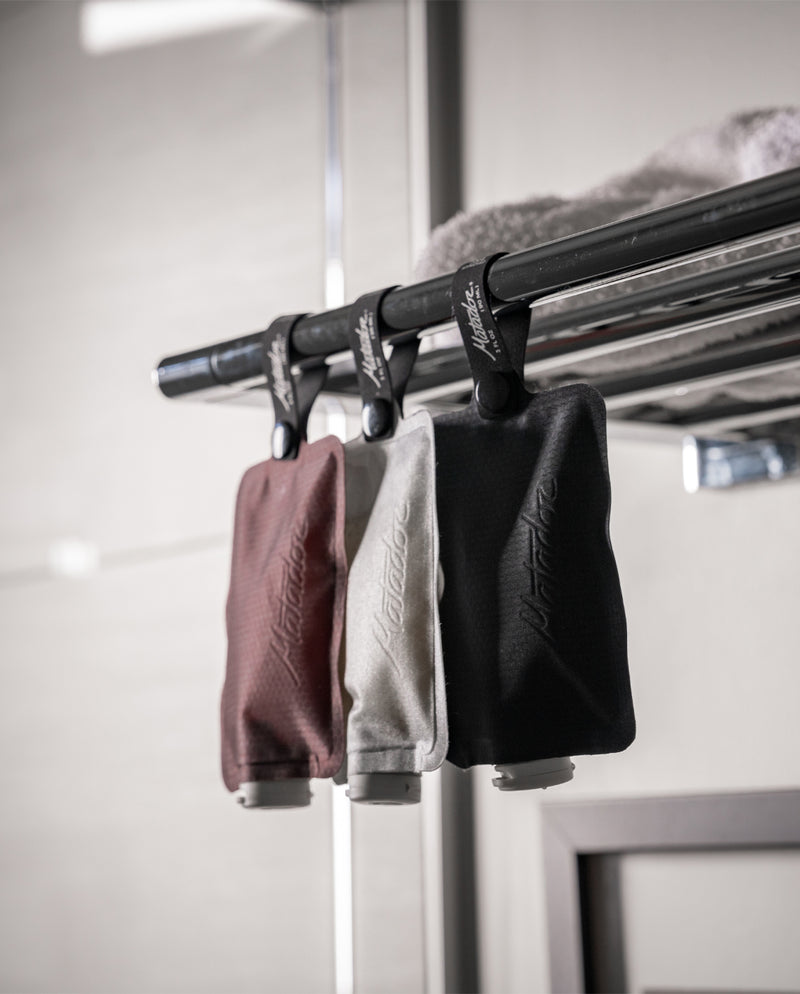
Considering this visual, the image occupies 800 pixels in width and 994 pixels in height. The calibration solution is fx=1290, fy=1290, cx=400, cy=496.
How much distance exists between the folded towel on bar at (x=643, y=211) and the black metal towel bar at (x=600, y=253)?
6 centimetres

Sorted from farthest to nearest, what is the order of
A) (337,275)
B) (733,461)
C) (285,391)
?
1. (337,275)
2. (733,461)
3. (285,391)

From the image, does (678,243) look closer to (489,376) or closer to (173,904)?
(489,376)

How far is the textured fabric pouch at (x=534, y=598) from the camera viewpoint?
0.46m

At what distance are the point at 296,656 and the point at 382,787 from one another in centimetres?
7

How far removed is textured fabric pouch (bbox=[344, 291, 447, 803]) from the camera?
0.49 meters

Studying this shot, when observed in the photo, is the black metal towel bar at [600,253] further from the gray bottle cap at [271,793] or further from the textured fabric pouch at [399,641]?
the gray bottle cap at [271,793]

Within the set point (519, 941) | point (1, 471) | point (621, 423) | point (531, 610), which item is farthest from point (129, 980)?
point (531, 610)

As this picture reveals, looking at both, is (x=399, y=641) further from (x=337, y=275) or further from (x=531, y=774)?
(x=337, y=275)

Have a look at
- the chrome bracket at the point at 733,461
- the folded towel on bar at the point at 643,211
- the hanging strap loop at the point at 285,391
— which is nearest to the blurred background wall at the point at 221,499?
the chrome bracket at the point at 733,461

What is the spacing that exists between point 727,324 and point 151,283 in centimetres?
76

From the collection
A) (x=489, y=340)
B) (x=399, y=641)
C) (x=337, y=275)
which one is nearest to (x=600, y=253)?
(x=489, y=340)

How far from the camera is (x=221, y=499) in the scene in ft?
3.62

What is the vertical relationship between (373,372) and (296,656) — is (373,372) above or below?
above

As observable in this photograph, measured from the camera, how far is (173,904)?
42.7 inches
